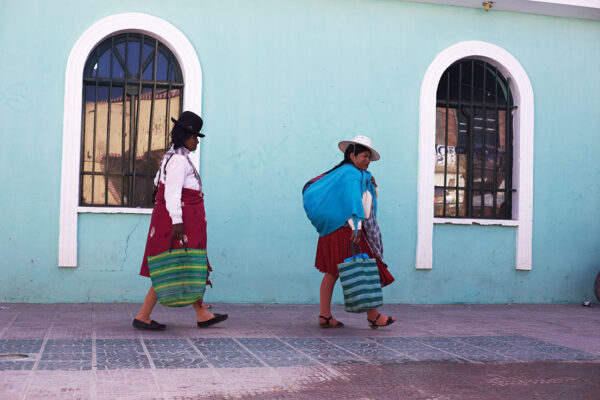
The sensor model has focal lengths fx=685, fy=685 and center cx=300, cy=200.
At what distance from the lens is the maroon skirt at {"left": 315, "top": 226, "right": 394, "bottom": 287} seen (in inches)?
238

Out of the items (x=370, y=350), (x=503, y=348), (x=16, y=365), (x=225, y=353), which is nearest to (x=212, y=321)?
(x=225, y=353)

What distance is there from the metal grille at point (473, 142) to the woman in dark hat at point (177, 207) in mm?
4063

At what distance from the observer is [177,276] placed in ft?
18.2

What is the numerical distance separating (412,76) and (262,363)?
205 inches

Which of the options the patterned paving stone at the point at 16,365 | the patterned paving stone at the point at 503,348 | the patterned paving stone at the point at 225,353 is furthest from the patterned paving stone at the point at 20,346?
the patterned paving stone at the point at 503,348

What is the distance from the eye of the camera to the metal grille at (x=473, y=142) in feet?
29.3

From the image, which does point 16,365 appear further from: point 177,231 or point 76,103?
point 76,103

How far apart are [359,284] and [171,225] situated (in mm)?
1662

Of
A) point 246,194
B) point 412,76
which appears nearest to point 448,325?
point 246,194

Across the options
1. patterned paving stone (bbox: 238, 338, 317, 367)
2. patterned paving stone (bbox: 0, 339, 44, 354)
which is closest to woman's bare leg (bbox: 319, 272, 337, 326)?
patterned paving stone (bbox: 238, 338, 317, 367)

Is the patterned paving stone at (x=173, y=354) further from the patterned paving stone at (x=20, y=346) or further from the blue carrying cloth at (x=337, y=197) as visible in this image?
the blue carrying cloth at (x=337, y=197)

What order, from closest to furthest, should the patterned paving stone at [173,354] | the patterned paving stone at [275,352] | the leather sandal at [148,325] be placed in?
1. the patterned paving stone at [173,354]
2. the patterned paving stone at [275,352]
3. the leather sandal at [148,325]

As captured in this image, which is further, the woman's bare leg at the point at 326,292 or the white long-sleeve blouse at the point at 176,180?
the woman's bare leg at the point at 326,292

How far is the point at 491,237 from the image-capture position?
8.82 m
